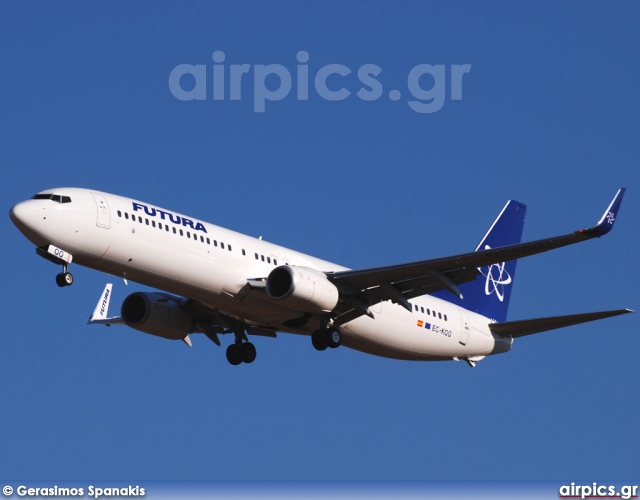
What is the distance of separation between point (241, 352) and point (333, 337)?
183 inches

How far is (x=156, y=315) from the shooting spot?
151ft

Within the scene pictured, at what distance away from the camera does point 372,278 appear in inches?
1693

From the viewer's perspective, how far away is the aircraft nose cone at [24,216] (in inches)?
1519

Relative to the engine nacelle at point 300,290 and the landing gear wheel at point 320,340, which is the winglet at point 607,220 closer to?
the engine nacelle at point 300,290

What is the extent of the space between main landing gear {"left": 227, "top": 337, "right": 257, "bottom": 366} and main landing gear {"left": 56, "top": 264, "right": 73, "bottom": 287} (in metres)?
9.55

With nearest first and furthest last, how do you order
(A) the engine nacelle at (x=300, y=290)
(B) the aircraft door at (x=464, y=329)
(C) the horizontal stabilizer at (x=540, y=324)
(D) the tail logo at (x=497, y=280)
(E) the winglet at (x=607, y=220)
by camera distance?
(E) the winglet at (x=607, y=220), (A) the engine nacelle at (x=300, y=290), (C) the horizontal stabilizer at (x=540, y=324), (B) the aircraft door at (x=464, y=329), (D) the tail logo at (x=497, y=280)

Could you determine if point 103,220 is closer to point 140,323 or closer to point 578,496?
point 140,323

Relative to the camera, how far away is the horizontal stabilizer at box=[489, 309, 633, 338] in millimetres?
42688

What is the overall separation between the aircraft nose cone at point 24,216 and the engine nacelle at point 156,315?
8148 millimetres

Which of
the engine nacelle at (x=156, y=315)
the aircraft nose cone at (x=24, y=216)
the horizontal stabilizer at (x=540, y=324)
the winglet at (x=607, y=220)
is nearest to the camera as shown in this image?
the winglet at (x=607, y=220)

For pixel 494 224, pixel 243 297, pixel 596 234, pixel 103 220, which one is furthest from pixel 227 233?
pixel 494 224

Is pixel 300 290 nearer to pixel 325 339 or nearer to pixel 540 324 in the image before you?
pixel 325 339

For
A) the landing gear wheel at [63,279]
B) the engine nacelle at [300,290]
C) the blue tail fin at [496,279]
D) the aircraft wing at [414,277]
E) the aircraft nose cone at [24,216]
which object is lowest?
the landing gear wheel at [63,279]

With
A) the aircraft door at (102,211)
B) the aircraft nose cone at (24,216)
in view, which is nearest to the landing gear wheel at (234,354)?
the aircraft door at (102,211)
